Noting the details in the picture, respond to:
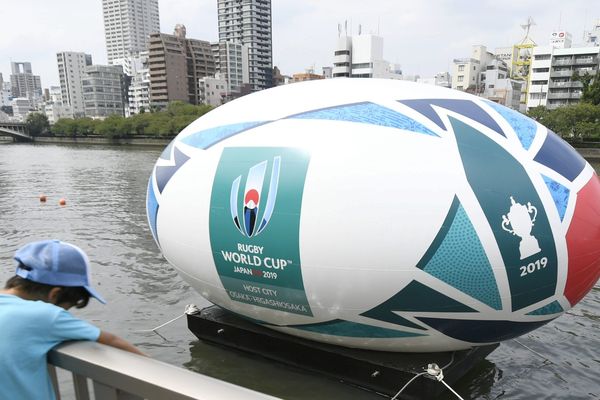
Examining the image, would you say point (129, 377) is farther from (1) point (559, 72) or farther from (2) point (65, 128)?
(2) point (65, 128)

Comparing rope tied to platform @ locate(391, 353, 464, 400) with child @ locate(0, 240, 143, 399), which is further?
rope tied to platform @ locate(391, 353, 464, 400)

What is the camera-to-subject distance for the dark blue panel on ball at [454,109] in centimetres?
462

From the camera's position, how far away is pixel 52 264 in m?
2.02

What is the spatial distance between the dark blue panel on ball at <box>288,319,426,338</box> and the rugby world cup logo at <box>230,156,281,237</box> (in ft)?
4.20

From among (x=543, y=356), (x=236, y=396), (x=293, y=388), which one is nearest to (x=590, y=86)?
(x=543, y=356)

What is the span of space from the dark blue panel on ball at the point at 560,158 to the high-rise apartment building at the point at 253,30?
146314 millimetres

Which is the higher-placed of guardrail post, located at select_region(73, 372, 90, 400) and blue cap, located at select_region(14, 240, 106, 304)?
blue cap, located at select_region(14, 240, 106, 304)

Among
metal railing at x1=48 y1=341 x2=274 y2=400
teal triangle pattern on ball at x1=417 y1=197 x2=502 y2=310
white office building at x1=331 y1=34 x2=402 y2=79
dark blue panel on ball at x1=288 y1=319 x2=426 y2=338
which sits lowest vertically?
dark blue panel on ball at x1=288 y1=319 x2=426 y2=338

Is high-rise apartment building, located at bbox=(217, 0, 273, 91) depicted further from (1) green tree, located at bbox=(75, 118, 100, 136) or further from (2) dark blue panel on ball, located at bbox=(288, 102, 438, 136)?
(2) dark blue panel on ball, located at bbox=(288, 102, 438, 136)

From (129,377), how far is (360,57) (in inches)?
3866

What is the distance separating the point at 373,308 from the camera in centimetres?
459

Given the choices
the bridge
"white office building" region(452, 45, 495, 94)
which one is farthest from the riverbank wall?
"white office building" region(452, 45, 495, 94)

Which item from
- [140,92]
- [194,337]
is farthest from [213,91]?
[194,337]

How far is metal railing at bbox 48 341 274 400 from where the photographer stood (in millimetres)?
1544
